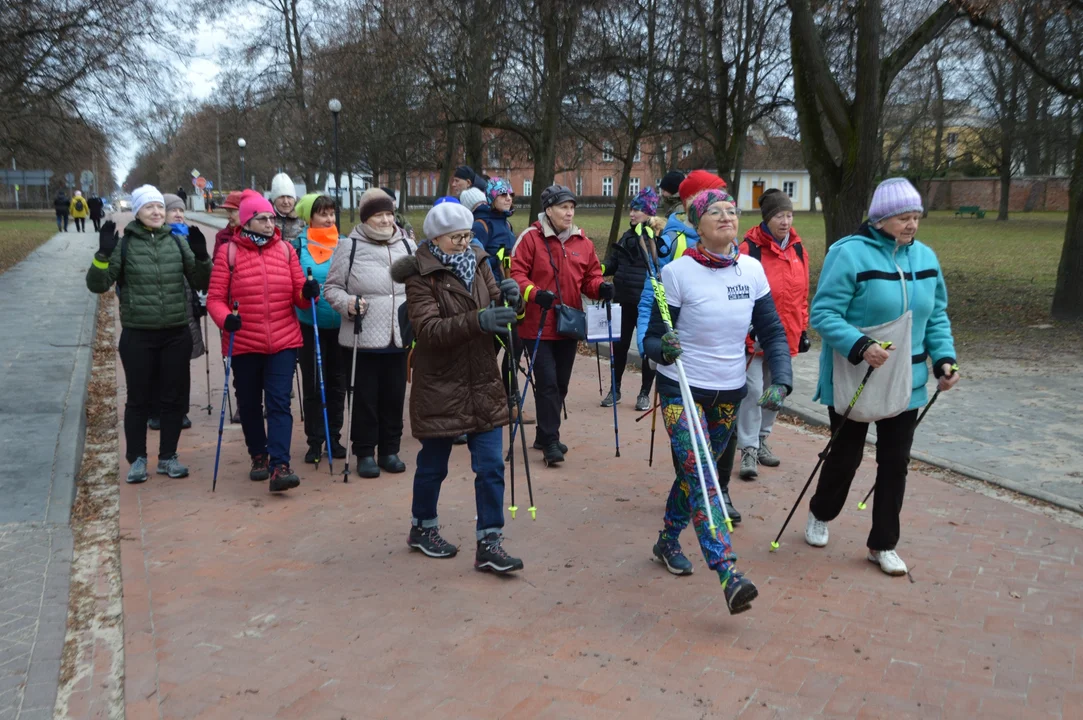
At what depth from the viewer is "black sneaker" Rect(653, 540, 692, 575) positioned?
502 cm

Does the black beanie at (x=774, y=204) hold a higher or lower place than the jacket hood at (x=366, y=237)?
higher

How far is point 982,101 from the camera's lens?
147 feet

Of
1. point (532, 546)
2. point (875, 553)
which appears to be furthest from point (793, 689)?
point (532, 546)

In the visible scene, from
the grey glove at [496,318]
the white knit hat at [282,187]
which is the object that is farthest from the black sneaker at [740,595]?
the white knit hat at [282,187]

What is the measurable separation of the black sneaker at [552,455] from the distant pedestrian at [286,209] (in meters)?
2.49

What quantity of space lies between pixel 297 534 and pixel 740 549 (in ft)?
8.37

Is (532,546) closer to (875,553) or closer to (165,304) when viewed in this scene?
(875,553)

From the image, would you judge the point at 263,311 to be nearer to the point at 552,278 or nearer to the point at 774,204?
the point at 552,278

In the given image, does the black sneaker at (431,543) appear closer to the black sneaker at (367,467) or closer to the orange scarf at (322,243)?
the black sneaker at (367,467)

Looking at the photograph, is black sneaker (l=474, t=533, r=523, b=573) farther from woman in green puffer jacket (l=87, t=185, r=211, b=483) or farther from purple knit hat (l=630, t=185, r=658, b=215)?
purple knit hat (l=630, t=185, r=658, b=215)

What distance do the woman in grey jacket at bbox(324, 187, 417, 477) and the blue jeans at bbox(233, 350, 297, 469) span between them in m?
0.45

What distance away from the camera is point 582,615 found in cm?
456

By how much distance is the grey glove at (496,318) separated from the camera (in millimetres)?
4527

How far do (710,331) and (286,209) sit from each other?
4110 millimetres
